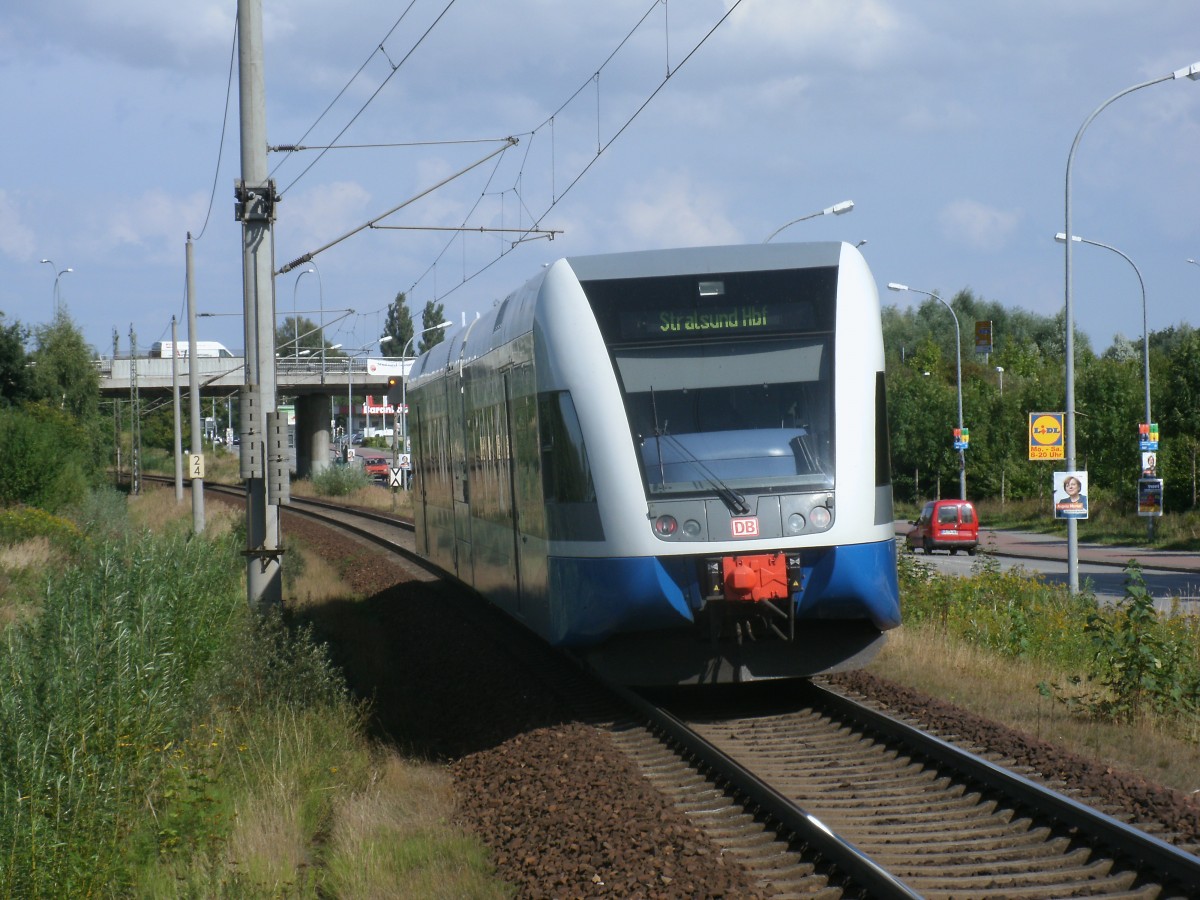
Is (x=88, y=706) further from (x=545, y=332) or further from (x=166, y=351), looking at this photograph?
(x=166, y=351)

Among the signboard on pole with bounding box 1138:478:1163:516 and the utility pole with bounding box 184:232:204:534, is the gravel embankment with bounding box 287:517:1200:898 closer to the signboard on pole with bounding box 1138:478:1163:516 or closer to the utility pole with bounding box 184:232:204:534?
the utility pole with bounding box 184:232:204:534

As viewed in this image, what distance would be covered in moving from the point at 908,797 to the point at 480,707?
4735 millimetres

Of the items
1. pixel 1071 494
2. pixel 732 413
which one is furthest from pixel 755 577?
pixel 1071 494

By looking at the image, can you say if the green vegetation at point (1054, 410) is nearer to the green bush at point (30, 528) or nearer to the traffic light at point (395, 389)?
the traffic light at point (395, 389)

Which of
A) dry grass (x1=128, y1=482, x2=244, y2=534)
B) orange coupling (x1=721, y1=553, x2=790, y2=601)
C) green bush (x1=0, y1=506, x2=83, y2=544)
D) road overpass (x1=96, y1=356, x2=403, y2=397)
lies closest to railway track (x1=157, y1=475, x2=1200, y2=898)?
orange coupling (x1=721, y1=553, x2=790, y2=601)

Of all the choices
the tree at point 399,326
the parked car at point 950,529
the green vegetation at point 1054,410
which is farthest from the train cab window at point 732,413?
the tree at point 399,326

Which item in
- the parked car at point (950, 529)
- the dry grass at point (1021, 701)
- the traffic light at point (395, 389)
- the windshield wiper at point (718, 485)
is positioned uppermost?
the traffic light at point (395, 389)

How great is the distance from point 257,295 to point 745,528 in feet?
22.4

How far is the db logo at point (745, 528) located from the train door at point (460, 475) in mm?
6523

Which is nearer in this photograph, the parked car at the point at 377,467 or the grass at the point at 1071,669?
the grass at the point at 1071,669

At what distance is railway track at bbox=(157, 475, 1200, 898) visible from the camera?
20.7 ft

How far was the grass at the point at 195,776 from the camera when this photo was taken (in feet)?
23.5

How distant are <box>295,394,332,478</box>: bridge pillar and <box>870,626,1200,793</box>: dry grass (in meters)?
63.6

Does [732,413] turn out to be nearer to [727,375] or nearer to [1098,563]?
[727,375]
